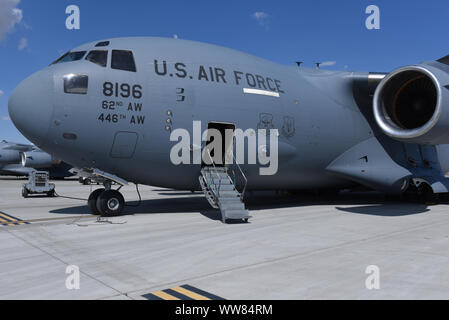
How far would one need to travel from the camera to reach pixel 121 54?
1049 cm

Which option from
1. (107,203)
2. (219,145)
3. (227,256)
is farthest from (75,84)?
(227,256)

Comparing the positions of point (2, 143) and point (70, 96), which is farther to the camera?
point (2, 143)

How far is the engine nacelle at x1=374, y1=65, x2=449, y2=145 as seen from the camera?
11039 mm

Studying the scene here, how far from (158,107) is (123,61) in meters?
1.60

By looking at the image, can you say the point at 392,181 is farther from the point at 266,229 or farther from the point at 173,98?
the point at 173,98

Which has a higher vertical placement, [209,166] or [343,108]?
[343,108]

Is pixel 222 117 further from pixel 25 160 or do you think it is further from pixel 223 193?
pixel 25 160

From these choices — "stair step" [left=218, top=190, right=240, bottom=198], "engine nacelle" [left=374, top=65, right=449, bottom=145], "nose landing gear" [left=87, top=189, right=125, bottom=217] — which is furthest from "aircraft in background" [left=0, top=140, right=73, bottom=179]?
"engine nacelle" [left=374, top=65, right=449, bottom=145]

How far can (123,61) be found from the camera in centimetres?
1041

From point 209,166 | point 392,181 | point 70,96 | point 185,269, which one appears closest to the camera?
point 185,269

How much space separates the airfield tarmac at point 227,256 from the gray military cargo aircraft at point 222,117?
178 cm
